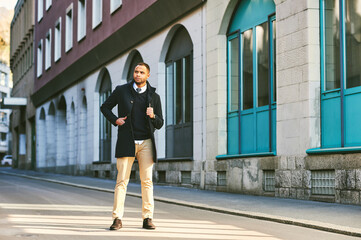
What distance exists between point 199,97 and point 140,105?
9.80 metres

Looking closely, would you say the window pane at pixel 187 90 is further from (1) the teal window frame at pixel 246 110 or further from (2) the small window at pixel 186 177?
(1) the teal window frame at pixel 246 110

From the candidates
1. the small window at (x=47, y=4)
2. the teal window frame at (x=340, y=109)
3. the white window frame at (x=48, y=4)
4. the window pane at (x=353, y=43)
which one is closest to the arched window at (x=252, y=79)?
the teal window frame at (x=340, y=109)

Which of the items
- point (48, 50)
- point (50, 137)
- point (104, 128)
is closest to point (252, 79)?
point (104, 128)

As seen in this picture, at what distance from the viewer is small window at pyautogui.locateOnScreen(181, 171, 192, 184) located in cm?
1827

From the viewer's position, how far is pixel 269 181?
45.9 ft

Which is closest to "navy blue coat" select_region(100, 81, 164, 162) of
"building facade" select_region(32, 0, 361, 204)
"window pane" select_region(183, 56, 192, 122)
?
"building facade" select_region(32, 0, 361, 204)

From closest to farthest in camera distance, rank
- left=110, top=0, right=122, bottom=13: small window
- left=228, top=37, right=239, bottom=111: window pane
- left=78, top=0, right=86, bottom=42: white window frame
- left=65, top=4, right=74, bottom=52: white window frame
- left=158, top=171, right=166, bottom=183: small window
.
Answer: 1. left=228, top=37, right=239, bottom=111: window pane
2. left=158, top=171, right=166, bottom=183: small window
3. left=110, top=0, right=122, bottom=13: small window
4. left=78, top=0, right=86, bottom=42: white window frame
5. left=65, top=4, right=74, bottom=52: white window frame

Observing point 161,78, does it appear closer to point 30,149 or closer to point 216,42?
point 216,42

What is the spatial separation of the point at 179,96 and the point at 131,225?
38.5 ft

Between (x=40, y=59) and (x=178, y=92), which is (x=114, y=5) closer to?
(x=178, y=92)

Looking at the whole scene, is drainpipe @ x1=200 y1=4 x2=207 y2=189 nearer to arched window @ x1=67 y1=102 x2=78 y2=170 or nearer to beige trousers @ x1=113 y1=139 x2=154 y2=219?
beige trousers @ x1=113 y1=139 x2=154 y2=219

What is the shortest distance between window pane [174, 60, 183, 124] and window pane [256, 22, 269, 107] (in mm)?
4898

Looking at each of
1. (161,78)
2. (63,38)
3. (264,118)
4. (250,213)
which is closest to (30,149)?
(63,38)

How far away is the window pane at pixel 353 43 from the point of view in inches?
468
